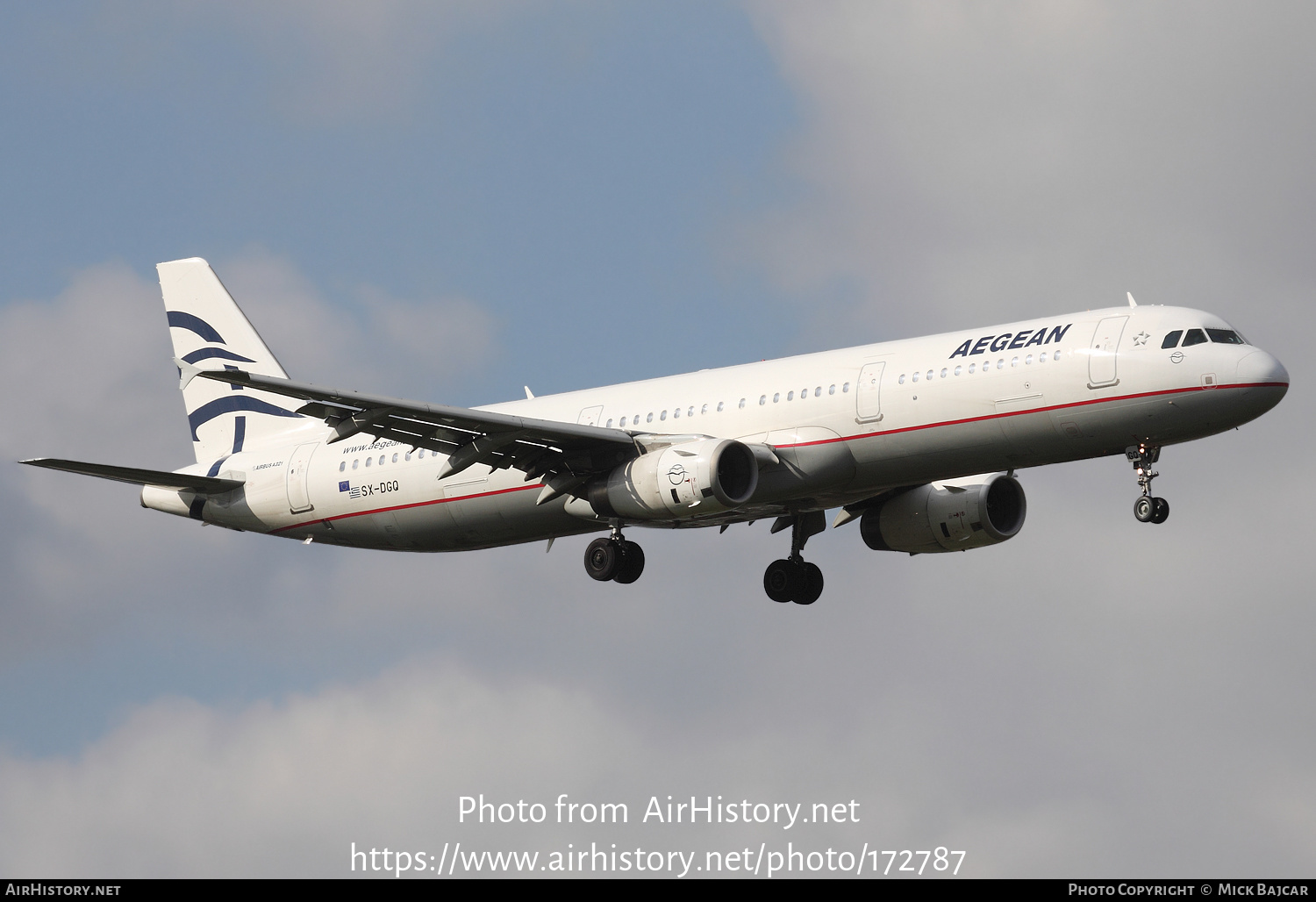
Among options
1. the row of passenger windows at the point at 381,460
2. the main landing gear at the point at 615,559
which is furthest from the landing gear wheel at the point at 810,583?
the row of passenger windows at the point at 381,460

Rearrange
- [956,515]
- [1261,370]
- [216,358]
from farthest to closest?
[216,358] → [956,515] → [1261,370]

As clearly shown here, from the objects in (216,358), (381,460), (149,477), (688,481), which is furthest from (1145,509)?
(216,358)

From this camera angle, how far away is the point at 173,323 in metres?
58.1

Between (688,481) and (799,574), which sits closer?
(688,481)

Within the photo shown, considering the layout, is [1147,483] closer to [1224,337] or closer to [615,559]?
[1224,337]

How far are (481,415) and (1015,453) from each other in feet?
40.7

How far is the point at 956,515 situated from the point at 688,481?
933 centimetres

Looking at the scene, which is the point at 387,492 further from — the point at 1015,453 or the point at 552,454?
the point at 1015,453

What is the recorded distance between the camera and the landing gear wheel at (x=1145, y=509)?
40.9m

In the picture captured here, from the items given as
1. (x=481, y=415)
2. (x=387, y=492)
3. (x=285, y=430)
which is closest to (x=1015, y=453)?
(x=481, y=415)

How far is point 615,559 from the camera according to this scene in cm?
4738

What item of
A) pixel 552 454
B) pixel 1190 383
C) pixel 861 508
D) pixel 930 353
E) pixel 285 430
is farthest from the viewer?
pixel 285 430

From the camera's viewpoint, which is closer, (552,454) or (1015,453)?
(1015,453)

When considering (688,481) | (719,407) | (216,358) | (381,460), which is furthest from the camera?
(216,358)
